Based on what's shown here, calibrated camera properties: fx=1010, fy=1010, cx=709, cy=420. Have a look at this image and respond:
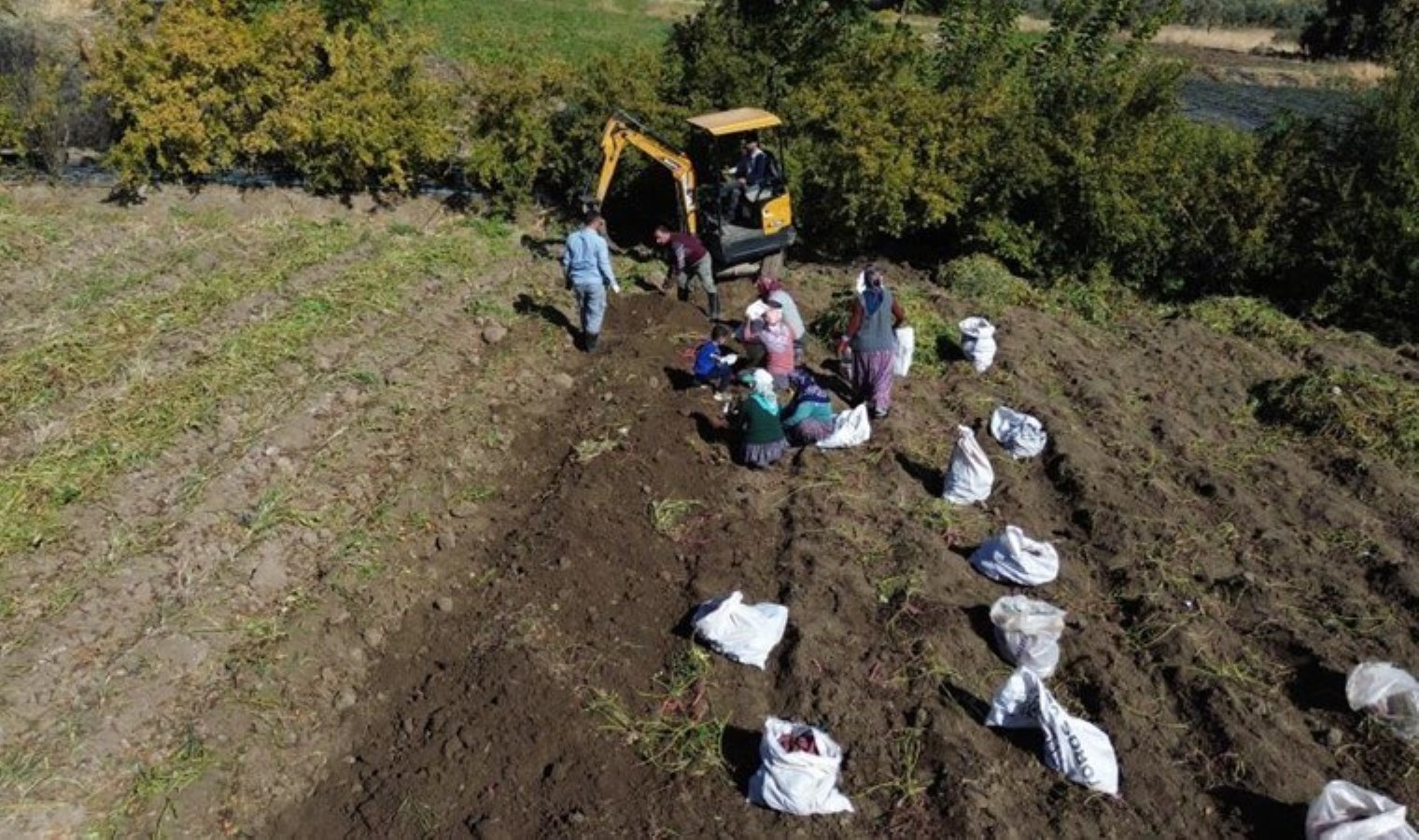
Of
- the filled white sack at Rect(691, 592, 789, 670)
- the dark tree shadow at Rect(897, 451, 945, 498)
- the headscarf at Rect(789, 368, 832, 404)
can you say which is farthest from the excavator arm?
the filled white sack at Rect(691, 592, 789, 670)

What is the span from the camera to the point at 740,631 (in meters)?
6.75

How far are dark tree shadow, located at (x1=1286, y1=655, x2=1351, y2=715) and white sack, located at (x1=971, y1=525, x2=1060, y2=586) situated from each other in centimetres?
169

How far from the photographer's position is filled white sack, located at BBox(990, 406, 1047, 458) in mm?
9273

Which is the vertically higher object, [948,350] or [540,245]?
[948,350]

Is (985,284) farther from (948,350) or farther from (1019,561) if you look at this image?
(1019,561)

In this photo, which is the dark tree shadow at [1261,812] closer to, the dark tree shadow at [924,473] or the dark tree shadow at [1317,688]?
the dark tree shadow at [1317,688]

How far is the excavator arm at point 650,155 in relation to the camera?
12031mm


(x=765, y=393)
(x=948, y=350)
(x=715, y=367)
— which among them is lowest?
(x=948, y=350)

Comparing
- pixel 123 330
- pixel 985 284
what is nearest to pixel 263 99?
pixel 123 330

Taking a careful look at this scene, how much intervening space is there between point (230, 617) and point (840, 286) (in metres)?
8.59

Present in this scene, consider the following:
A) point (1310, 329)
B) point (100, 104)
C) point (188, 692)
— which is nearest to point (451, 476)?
point (188, 692)

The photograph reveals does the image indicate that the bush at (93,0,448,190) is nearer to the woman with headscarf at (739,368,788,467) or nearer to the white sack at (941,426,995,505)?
the woman with headscarf at (739,368,788,467)

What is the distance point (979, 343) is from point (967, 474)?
2723 mm

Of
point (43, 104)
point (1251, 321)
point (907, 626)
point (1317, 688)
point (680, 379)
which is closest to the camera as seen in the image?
point (1317, 688)
